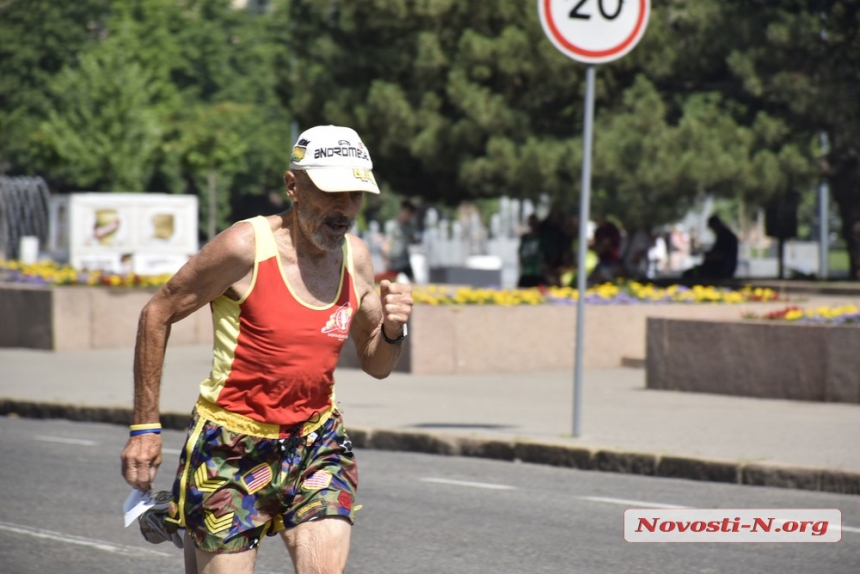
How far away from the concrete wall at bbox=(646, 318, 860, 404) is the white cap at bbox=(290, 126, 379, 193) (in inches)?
378

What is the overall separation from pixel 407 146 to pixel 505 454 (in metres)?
16.6

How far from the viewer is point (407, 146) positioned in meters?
27.3

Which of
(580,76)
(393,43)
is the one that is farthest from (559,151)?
(393,43)

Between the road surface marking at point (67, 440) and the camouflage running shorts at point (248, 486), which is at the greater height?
the camouflage running shorts at point (248, 486)

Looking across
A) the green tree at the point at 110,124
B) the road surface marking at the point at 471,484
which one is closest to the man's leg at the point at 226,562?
the road surface marking at the point at 471,484

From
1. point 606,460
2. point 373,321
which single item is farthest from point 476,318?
point 373,321

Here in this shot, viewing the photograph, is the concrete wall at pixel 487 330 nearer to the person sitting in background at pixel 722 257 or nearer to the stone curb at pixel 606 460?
the stone curb at pixel 606 460

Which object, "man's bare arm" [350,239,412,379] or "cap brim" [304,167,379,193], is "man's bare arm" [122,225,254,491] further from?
"man's bare arm" [350,239,412,379]

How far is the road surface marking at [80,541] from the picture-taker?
754cm

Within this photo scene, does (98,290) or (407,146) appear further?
(407,146)

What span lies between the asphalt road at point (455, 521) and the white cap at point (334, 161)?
3021 millimetres

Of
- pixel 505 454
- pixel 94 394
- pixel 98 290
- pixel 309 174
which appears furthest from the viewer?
Answer: pixel 98 290

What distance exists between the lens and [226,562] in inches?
169

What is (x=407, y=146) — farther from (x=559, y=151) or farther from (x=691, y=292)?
(x=691, y=292)
